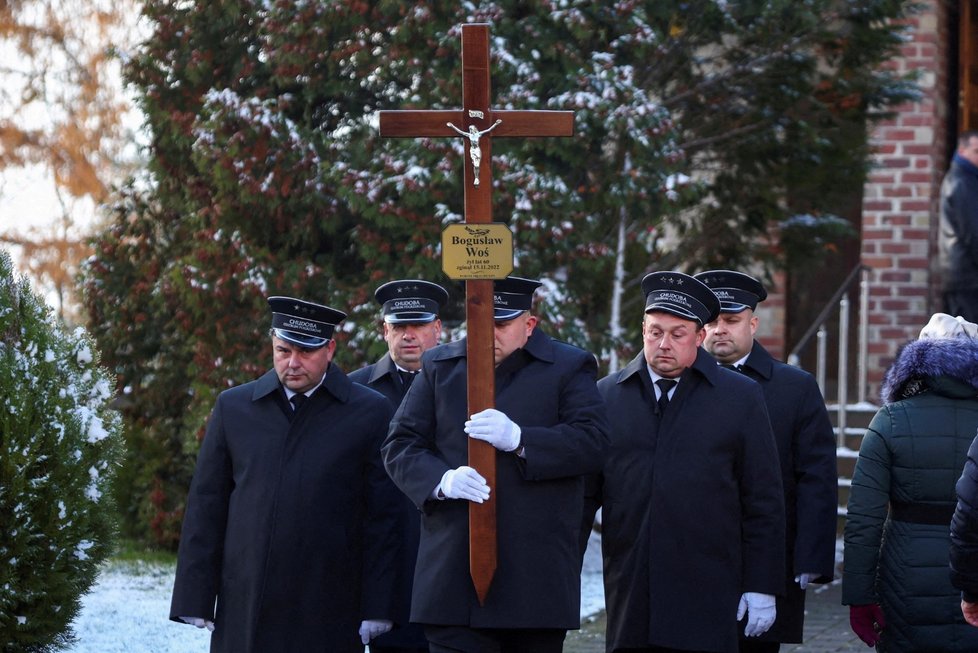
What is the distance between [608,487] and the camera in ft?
17.1

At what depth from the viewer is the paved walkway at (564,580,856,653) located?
7.56 meters

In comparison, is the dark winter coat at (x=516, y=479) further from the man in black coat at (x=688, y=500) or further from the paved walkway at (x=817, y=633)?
the paved walkway at (x=817, y=633)

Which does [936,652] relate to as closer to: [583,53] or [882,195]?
[583,53]

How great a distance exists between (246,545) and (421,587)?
772 millimetres

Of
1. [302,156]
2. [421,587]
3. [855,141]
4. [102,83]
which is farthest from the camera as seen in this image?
[102,83]

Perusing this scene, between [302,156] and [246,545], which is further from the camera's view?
[302,156]

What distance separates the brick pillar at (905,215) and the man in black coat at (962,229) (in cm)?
197

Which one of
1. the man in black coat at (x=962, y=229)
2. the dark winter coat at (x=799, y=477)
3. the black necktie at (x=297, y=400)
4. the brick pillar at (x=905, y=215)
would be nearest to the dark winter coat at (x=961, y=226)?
the man in black coat at (x=962, y=229)

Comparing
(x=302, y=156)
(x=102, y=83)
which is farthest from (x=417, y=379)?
(x=102, y=83)

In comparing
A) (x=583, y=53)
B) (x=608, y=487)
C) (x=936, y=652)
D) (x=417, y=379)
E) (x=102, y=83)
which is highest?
(x=102, y=83)

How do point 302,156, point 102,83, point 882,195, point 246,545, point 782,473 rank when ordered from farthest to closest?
point 102,83
point 882,195
point 302,156
point 782,473
point 246,545

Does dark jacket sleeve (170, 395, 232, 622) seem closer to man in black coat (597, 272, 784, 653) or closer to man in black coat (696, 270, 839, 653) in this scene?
man in black coat (597, 272, 784, 653)

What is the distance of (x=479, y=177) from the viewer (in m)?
4.64

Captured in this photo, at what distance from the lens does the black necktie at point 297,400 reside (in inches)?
209
